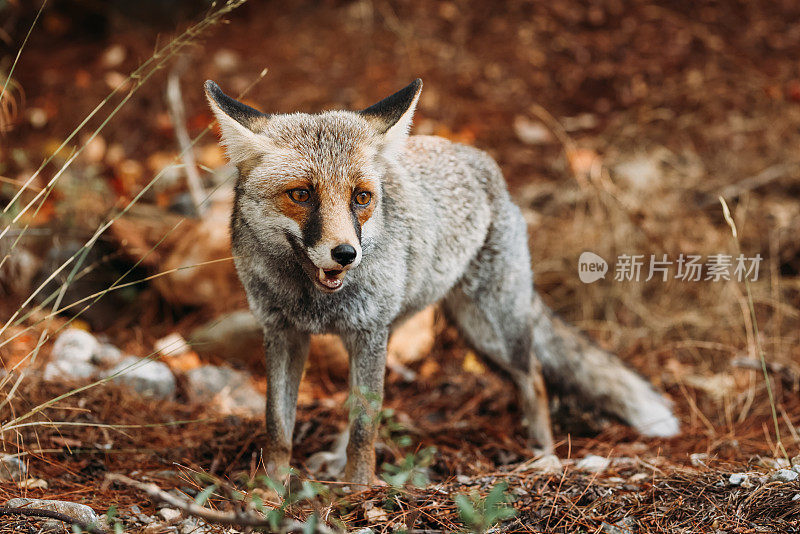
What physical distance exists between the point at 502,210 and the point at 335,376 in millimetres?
2204

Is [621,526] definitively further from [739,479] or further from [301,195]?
[301,195]

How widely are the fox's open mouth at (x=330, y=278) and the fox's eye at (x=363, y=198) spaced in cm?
37

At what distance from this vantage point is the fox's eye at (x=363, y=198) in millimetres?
3248

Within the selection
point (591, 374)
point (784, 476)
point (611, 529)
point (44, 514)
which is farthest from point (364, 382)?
point (591, 374)

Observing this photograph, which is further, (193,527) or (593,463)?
(593,463)

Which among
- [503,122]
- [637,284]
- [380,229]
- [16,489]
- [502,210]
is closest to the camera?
[16,489]

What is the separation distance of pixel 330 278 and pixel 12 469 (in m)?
2.04

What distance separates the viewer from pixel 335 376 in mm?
5934

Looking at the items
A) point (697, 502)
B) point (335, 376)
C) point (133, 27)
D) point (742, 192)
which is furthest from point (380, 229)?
point (133, 27)

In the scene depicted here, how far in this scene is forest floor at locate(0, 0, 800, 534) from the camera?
344 centimetres

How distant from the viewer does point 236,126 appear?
3281 mm

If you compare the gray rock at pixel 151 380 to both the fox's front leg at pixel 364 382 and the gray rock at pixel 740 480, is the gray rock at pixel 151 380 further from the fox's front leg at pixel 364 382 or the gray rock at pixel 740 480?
the gray rock at pixel 740 480

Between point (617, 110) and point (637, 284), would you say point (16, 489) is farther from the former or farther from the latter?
point (617, 110)

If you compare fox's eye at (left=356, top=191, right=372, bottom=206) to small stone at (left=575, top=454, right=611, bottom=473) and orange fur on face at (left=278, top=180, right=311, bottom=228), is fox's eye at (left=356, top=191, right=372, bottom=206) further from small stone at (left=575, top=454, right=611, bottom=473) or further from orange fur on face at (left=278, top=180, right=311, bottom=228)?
small stone at (left=575, top=454, right=611, bottom=473)
